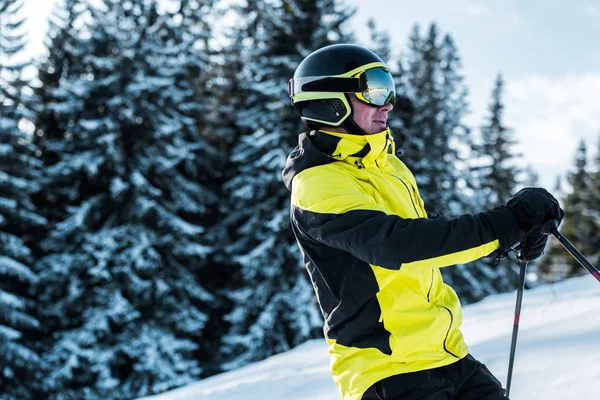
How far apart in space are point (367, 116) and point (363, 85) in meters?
0.14

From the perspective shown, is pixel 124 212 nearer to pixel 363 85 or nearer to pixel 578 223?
pixel 363 85

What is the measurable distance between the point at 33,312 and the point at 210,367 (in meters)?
5.98

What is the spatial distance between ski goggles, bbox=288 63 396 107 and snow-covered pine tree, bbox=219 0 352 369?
15.1m

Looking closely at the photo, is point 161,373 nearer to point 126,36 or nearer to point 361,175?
point 126,36

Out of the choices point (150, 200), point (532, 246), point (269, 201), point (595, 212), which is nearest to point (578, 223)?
point (595, 212)

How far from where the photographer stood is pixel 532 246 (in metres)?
2.32

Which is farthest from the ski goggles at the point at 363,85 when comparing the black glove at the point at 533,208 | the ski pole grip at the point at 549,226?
the ski pole grip at the point at 549,226

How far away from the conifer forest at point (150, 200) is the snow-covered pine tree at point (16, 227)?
2.3 inches

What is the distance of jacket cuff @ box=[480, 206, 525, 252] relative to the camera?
2016mm

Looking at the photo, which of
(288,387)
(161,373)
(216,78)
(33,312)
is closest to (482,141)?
(216,78)

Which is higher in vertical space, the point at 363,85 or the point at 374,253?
the point at 363,85

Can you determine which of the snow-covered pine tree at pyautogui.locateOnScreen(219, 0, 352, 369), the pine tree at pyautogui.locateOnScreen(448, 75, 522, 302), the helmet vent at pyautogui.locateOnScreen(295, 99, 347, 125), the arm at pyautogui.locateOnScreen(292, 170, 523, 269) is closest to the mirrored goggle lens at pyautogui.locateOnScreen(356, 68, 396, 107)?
the helmet vent at pyautogui.locateOnScreen(295, 99, 347, 125)

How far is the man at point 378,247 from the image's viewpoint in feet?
6.57

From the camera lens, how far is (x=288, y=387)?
227 inches
